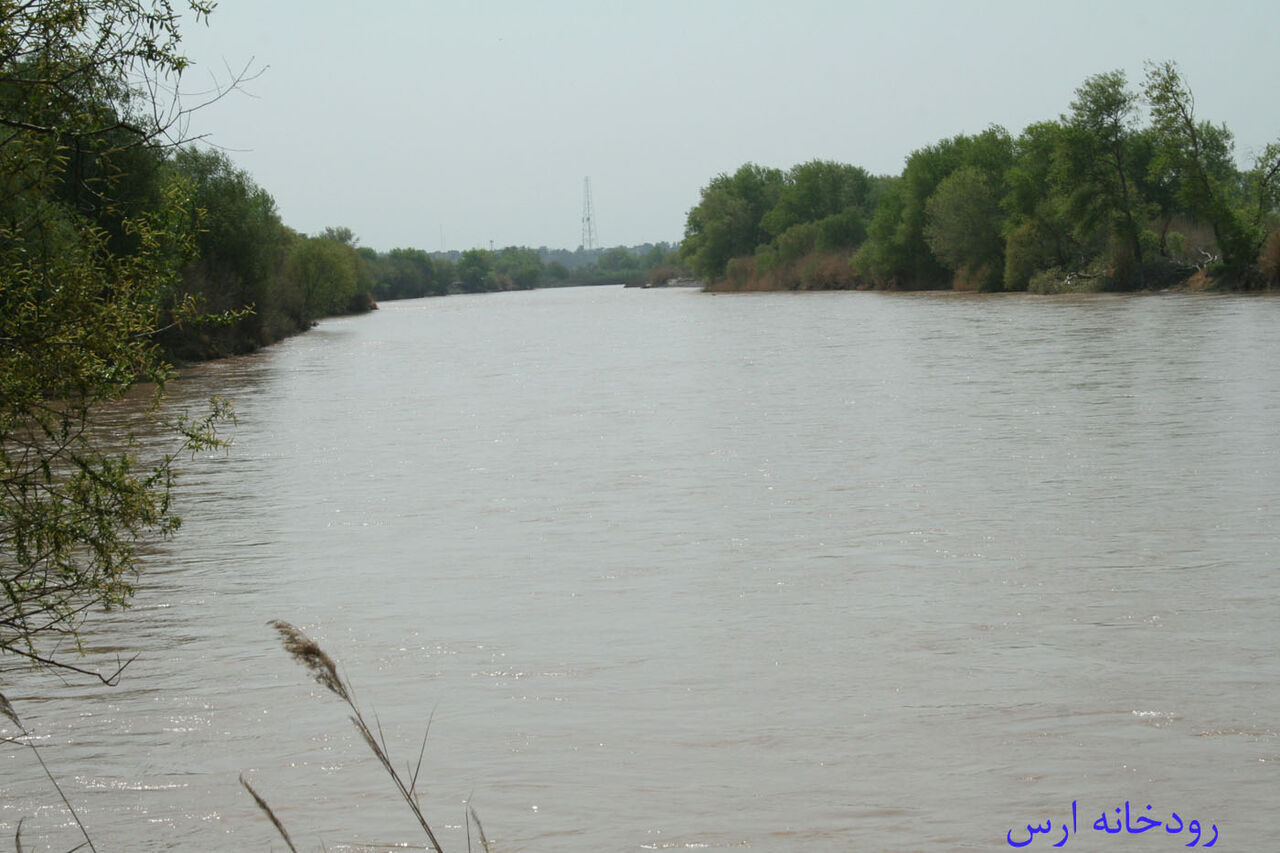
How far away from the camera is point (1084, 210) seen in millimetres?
56375

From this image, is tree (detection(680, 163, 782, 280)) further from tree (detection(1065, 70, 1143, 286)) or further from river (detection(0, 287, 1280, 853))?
river (detection(0, 287, 1280, 853))

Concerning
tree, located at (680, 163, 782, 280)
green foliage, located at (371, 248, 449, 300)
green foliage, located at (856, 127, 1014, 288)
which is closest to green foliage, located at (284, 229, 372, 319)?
green foliage, located at (856, 127, 1014, 288)

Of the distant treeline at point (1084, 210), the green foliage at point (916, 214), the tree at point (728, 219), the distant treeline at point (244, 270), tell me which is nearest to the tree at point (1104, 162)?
the distant treeline at point (1084, 210)

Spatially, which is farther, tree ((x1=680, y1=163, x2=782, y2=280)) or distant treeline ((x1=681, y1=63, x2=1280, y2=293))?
tree ((x1=680, y1=163, x2=782, y2=280))

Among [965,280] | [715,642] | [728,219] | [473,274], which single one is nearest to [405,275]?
[473,274]

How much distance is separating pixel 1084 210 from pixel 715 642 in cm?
5243

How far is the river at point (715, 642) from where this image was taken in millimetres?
5844

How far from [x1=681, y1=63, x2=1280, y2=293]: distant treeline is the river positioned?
34070 mm

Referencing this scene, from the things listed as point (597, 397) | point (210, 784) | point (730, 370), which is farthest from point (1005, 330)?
point (210, 784)

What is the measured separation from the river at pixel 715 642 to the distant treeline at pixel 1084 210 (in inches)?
1341

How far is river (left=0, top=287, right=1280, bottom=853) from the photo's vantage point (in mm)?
5844

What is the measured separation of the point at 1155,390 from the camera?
2111 centimetres

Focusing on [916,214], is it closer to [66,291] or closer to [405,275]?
[66,291]

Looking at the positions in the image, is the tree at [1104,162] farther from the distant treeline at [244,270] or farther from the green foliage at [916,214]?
the distant treeline at [244,270]
